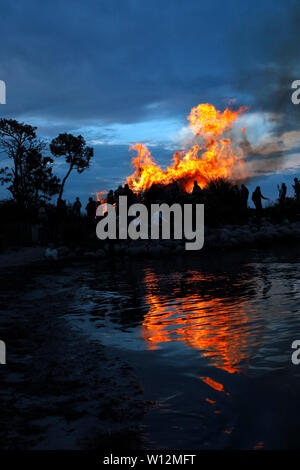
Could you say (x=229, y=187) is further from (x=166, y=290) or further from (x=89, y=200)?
(x=166, y=290)

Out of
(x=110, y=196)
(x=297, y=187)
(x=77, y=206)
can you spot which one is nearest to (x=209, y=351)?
(x=110, y=196)

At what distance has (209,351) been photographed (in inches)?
163

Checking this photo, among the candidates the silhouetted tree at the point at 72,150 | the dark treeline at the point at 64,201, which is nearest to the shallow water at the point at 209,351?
the dark treeline at the point at 64,201

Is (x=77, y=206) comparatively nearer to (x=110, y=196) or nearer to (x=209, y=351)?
(x=110, y=196)

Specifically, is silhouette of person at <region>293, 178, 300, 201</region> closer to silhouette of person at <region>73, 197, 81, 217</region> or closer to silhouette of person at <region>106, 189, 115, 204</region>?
silhouette of person at <region>106, 189, 115, 204</region>

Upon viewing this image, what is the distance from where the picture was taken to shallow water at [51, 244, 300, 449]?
2639 millimetres

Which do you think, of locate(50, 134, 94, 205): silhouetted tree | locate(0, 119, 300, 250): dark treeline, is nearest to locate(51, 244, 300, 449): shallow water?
locate(0, 119, 300, 250): dark treeline

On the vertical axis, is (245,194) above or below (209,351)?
above

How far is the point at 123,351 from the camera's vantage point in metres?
4.38

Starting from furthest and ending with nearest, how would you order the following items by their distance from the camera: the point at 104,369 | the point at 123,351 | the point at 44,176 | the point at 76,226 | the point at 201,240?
the point at 44,176
the point at 76,226
the point at 201,240
the point at 123,351
the point at 104,369

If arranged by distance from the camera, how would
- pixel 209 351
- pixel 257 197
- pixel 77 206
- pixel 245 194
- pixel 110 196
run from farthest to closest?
pixel 77 206 → pixel 245 194 → pixel 257 197 → pixel 110 196 → pixel 209 351

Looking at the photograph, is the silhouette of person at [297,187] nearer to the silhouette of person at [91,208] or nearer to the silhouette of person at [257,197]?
the silhouette of person at [257,197]

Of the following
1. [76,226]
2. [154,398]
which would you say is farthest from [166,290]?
[76,226]
